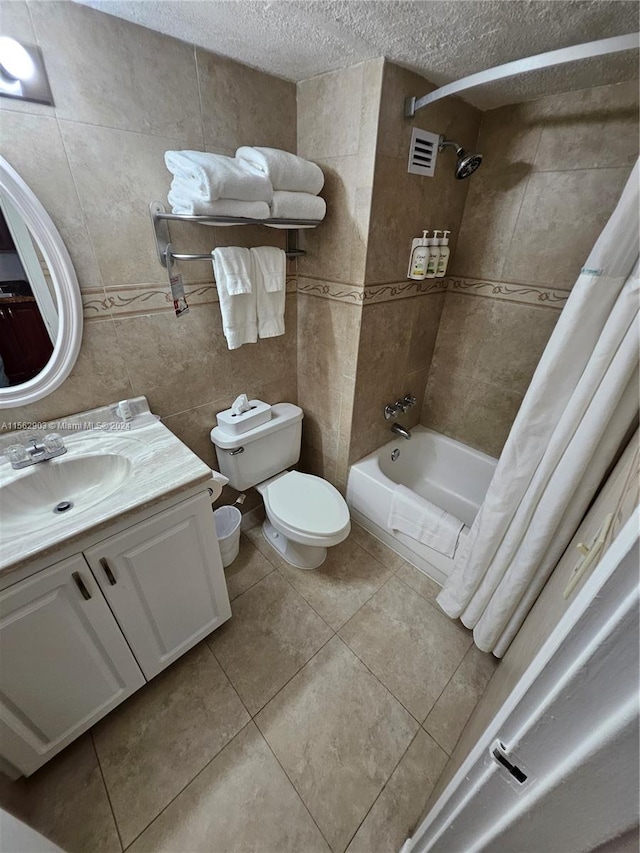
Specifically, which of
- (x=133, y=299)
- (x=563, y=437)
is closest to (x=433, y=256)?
(x=563, y=437)

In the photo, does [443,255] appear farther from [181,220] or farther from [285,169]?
[181,220]

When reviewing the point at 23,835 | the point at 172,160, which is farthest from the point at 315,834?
the point at 172,160

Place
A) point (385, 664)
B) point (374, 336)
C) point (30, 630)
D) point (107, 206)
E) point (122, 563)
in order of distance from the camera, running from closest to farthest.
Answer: point (30, 630) < point (122, 563) < point (107, 206) < point (385, 664) < point (374, 336)

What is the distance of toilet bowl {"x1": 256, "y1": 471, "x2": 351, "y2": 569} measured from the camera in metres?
1.50

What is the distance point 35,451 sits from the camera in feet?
3.55

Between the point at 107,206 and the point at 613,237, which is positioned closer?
the point at 613,237

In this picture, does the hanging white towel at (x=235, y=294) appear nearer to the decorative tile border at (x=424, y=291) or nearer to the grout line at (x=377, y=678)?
the decorative tile border at (x=424, y=291)

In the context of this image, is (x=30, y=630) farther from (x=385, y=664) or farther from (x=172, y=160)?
(x=172, y=160)

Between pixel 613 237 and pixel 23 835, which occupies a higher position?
pixel 613 237

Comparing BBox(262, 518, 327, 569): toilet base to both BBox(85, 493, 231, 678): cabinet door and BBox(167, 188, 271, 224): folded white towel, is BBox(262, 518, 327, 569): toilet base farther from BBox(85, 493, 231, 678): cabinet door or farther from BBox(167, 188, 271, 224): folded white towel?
BBox(167, 188, 271, 224): folded white towel

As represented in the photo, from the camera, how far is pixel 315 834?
3.23ft

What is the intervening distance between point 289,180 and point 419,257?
24.5 inches

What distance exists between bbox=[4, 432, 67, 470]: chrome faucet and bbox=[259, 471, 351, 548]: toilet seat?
86cm

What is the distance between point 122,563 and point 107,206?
112 centimetres
